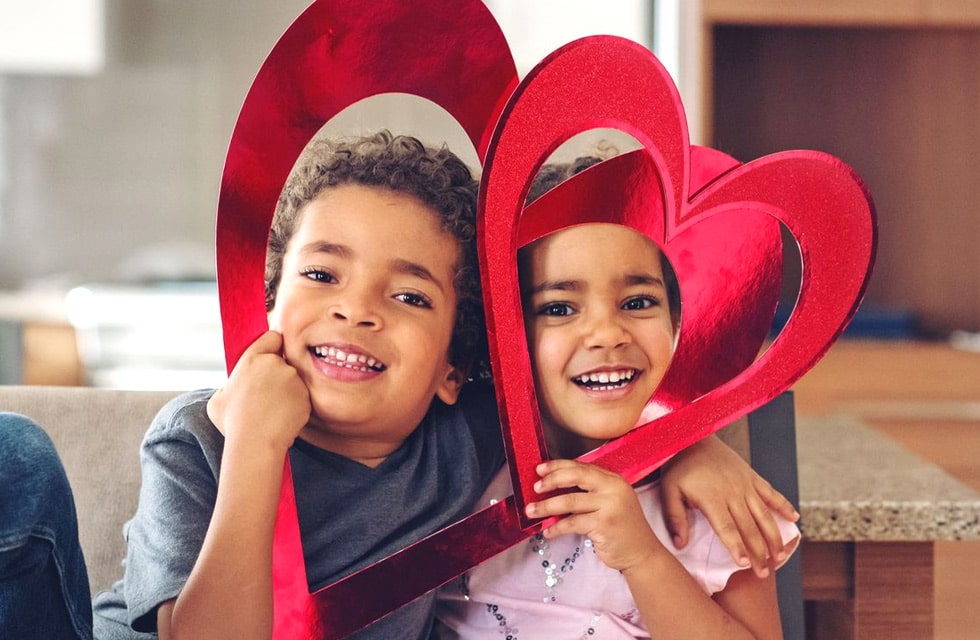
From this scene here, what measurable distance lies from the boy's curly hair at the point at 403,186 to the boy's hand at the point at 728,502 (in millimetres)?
210

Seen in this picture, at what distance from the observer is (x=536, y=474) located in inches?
28.6

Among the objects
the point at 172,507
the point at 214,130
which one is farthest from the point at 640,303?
the point at 214,130

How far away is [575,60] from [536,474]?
282mm

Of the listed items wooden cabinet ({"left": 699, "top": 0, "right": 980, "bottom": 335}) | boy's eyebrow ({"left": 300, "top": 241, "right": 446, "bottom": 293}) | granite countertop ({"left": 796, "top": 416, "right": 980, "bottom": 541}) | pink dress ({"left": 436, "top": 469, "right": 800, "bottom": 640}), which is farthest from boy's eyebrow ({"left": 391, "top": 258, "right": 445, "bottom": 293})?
wooden cabinet ({"left": 699, "top": 0, "right": 980, "bottom": 335})

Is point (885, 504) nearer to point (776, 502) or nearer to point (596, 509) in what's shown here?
point (776, 502)

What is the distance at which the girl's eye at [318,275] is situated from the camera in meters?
0.72

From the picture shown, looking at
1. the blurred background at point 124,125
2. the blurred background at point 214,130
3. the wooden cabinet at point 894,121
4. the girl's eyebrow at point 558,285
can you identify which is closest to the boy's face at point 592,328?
the girl's eyebrow at point 558,285

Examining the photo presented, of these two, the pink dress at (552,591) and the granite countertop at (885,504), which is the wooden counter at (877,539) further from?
the pink dress at (552,591)

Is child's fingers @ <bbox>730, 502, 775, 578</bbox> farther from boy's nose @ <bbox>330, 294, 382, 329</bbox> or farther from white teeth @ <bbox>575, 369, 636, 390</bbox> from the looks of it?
boy's nose @ <bbox>330, 294, 382, 329</bbox>

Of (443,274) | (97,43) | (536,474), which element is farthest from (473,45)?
(97,43)

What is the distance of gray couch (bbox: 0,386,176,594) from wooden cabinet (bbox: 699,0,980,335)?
204 centimetres

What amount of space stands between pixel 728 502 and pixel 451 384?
24 centimetres

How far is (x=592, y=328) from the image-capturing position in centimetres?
75

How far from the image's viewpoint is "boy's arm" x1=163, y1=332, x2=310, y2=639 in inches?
26.0
